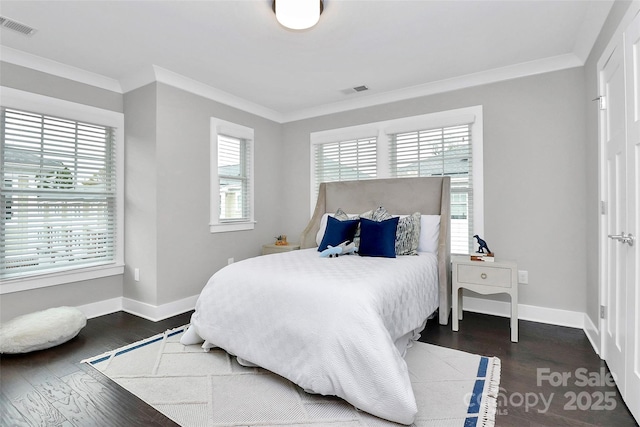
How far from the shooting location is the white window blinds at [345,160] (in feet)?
13.8

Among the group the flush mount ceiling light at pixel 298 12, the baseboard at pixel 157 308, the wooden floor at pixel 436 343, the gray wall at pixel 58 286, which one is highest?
the flush mount ceiling light at pixel 298 12

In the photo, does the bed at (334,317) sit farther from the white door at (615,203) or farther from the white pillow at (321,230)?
the white door at (615,203)

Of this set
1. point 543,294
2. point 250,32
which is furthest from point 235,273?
point 543,294

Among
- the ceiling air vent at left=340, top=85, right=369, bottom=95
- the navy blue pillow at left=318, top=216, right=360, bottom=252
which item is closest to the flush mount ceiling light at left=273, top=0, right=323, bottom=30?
the ceiling air vent at left=340, top=85, right=369, bottom=95

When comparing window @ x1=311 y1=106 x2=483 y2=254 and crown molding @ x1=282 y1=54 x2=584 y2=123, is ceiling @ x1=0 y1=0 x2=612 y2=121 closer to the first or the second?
crown molding @ x1=282 y1=54 x2=584 y2=123

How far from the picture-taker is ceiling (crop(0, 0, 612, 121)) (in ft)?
7.59

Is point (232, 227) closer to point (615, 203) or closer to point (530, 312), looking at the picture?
point (530, 312)

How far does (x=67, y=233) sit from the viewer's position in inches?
127

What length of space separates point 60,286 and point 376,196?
3365 mm

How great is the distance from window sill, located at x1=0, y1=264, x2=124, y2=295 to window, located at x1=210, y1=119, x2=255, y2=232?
113cm

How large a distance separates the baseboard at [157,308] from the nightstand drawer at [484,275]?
2.81 m

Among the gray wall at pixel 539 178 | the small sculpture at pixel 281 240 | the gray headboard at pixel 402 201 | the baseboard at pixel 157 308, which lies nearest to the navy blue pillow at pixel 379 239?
the gray headboard at pixel 402 201

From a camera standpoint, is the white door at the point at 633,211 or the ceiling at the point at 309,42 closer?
the white door at the point at 633,211

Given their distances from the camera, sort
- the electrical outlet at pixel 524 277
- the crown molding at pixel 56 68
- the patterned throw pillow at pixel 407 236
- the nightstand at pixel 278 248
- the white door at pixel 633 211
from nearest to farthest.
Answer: the white door at pixel 633 211
the crown molding at pixel 56 68
the patterned throw pillow at pixel 407 236
the electrical outlet at pixel 524 277
the nightstand at pixel 278 248
